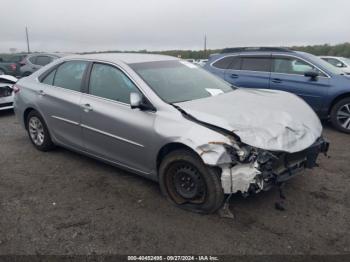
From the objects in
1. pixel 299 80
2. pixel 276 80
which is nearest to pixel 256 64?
pixel 276 80

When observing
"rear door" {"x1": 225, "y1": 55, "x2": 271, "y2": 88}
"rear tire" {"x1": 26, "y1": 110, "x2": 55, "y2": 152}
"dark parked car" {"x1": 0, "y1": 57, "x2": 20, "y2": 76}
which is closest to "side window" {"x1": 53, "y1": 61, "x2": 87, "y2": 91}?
"rear tire" {"x1": 26, "y1": 110, "x2": 55, "y2": 152}

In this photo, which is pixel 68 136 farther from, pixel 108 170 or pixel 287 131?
pixel 287 131

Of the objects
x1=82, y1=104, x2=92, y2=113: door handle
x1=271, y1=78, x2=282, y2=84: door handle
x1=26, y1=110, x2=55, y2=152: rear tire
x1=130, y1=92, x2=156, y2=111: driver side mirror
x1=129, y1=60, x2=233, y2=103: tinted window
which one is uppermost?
x1=129, y1=60, x2=233, y2=103: tinted window

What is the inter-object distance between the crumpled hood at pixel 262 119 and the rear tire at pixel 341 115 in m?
2.85

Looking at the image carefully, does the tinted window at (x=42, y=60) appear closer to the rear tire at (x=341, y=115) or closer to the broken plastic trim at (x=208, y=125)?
the rear tire at (x=341, y=115)

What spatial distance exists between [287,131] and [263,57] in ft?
15.7

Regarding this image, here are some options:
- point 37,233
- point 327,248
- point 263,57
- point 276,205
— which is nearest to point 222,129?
point 276,205

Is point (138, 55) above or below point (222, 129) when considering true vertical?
above

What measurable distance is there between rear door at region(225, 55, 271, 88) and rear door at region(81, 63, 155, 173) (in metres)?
4.34

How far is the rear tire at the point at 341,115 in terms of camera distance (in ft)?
22.8

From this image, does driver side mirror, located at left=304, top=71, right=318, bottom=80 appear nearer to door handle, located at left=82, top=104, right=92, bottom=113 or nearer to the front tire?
the front tire

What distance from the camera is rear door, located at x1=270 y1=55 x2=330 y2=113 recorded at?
7145 millimetres

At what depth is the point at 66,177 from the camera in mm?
4812

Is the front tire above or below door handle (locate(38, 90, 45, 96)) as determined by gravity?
below
